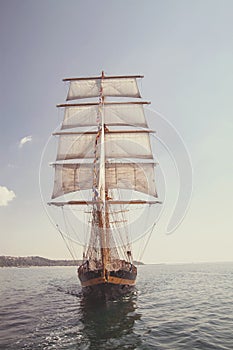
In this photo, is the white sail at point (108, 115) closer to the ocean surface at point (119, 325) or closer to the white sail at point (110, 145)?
the white sail at point (110, 145)

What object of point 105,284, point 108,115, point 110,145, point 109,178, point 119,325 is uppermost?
point 108,115

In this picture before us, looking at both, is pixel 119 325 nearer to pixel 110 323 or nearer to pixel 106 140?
pixel 110 323

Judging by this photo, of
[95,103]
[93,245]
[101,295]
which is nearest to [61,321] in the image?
[101,295]

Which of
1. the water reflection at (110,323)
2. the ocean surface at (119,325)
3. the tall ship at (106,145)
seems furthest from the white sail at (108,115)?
the ocean surface at (119,325)

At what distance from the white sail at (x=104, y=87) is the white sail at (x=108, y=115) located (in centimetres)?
213

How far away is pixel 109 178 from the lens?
3738cm

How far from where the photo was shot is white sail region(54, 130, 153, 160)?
128ft

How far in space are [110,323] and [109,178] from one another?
A: 77.8 feet

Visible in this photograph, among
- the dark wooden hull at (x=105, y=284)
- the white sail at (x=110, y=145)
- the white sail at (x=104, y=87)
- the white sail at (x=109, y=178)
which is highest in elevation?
the white sail at (x=104, y=87)

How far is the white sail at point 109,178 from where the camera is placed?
3666cm

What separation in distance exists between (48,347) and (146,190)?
27999 mm

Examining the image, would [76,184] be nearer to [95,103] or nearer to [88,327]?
[95,103]

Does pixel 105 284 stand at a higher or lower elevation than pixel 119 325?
higher

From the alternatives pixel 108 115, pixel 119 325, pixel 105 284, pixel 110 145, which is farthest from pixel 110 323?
pixel 108 115
